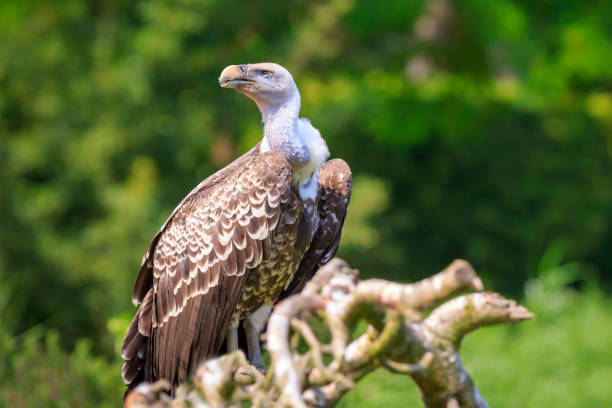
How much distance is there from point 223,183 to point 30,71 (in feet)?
25.8

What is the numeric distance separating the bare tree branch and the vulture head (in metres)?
1.82

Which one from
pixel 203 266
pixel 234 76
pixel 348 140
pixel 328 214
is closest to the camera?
pixel 234 76

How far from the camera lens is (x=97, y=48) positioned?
12.2 meters

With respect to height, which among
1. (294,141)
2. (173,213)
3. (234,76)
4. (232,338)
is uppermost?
(234,76)

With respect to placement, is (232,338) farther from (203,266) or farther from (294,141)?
(294,141)

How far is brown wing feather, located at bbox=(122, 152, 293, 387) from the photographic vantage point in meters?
4.27

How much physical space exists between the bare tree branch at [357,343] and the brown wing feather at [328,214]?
1.96m

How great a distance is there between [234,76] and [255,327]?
1.32 metres

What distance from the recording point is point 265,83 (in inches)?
169

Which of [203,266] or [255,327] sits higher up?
[203,266]

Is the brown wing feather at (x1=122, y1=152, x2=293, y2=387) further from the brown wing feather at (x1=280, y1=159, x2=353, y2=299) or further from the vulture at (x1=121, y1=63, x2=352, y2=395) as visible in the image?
the brown wing feather at (x1=280, y1=159, x2=353, y2=299)

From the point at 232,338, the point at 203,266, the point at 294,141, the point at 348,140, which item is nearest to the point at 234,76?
the point at 294,141

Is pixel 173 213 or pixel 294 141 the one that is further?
pixel 173 213

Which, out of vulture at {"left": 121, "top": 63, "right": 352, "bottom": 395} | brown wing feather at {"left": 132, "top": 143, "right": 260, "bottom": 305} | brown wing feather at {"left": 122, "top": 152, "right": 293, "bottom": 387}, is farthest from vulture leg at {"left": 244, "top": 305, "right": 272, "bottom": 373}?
brown wing feather at {"left": 132, "top": 143, "right": 260, "bottom": 305}
